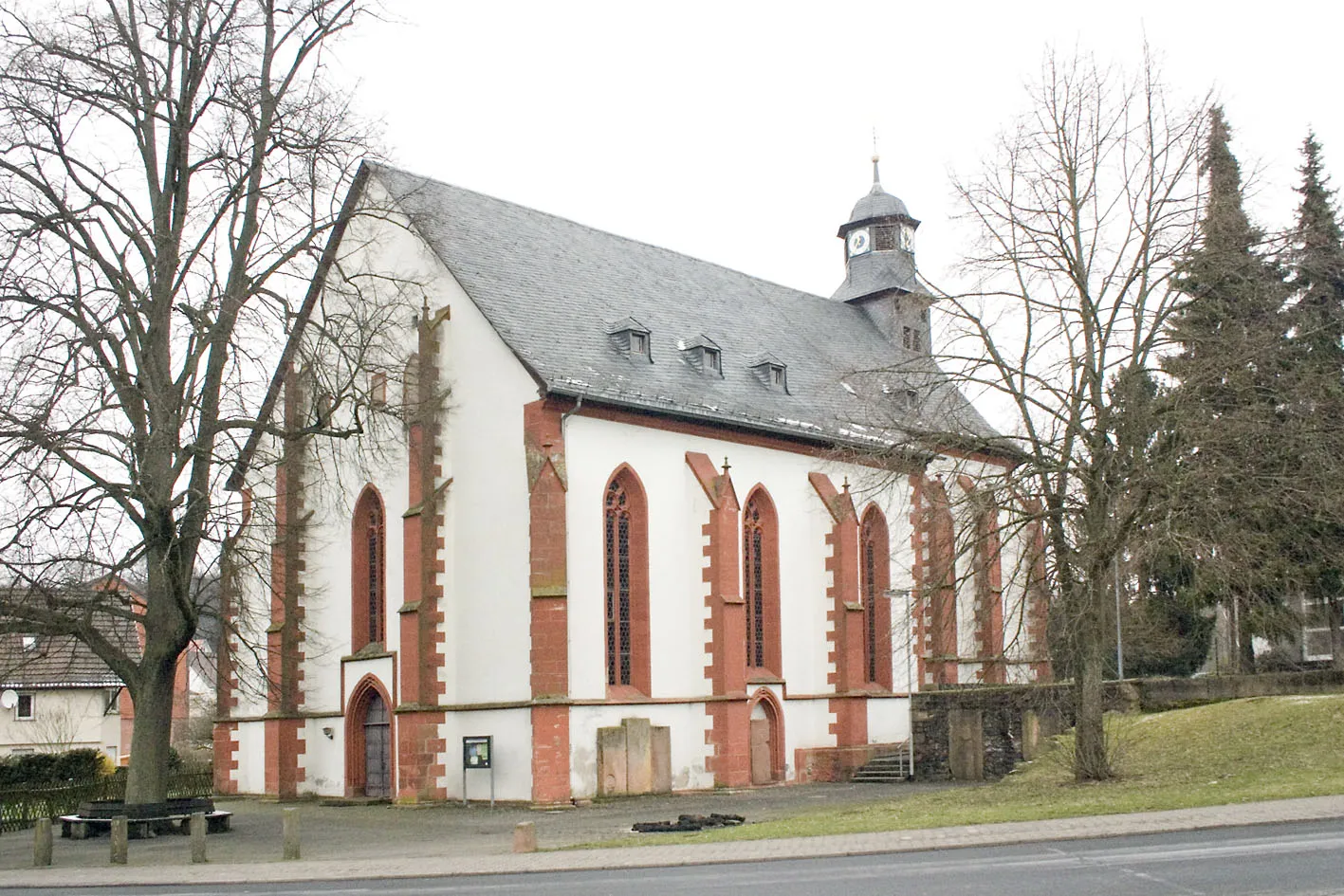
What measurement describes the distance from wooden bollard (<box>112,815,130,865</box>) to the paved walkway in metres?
0.22

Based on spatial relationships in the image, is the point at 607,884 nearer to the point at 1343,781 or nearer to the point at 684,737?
the point at 1343,781

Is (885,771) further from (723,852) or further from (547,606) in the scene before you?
(723,852)

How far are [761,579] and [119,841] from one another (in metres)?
15.8

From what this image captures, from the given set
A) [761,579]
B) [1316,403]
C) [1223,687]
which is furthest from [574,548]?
[1223,687]

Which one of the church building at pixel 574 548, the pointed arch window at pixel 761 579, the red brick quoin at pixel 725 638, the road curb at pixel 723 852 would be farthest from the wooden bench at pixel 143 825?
the pointed arch window at pixel 761 579

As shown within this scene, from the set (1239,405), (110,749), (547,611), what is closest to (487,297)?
(547,611)

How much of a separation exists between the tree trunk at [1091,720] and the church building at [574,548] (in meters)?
1.80

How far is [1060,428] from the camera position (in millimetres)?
20703

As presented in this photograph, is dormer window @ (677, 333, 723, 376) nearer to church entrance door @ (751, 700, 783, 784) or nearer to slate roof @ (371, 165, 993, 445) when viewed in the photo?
slate roof @ (371, 165, 993, 445)

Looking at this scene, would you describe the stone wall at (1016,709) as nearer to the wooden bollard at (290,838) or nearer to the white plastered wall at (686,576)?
the white plastered wall at (686,576)

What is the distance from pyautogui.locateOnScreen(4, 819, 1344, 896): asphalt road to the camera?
1117cm

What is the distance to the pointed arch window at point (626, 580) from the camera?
89.5ft

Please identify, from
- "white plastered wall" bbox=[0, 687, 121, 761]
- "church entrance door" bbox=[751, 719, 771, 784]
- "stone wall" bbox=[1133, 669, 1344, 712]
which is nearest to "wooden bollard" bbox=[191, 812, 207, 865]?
"church entrance door" bbox=[751, 719, 771, 784]

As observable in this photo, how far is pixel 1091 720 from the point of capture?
67.3 ft
